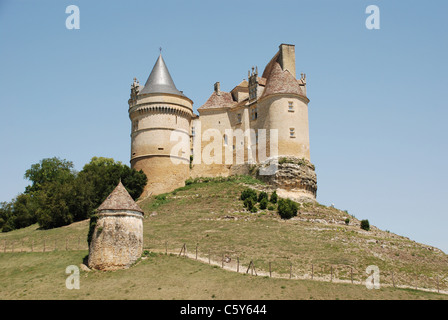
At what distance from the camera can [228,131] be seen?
2511 inches

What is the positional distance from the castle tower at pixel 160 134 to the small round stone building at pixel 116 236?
22.9m

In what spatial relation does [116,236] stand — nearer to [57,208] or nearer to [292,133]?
[57,208]

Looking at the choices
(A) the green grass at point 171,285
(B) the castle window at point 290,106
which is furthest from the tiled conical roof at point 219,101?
(A) the green grass at point 171,285

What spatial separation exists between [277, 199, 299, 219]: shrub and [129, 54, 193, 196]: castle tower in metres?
15.4

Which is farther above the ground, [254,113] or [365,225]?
[254,113]

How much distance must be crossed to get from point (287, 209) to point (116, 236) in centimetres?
1919

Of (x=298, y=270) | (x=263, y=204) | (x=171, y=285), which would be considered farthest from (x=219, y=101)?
(x=171, y=285)

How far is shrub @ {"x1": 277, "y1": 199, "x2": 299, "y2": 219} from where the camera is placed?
1935 inches

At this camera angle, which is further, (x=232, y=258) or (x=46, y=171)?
(x=46, y=171)

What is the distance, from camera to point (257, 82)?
6131cm

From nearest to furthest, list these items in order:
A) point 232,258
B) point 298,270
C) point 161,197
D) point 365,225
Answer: point 298,270, point 232,258, point 365,225, point 161,197
